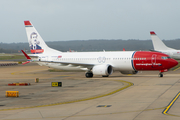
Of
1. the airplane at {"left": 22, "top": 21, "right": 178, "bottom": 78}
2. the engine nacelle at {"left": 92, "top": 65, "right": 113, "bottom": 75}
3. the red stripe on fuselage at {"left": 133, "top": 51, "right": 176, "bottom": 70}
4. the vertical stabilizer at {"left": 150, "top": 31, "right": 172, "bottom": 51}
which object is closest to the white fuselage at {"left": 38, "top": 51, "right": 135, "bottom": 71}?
the airplane at {"left": 22, "top": 21, "right": 178, "bottom": 78}

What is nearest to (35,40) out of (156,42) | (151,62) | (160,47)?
(151,62)

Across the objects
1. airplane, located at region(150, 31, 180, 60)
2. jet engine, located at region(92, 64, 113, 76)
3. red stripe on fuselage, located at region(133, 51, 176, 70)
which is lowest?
jet engine, located at region(92, 64, 113, 76)

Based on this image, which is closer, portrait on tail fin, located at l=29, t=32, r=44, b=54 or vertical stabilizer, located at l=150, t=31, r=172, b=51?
portrait on tail fin, located at l=29, t=32, r=44, b=54

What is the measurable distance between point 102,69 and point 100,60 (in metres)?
2.69

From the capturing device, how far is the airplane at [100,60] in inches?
1655

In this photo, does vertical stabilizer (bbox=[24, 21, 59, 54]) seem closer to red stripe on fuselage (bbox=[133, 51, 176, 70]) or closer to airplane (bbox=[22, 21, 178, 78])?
airplane (bbox=[22, 21, 178, 78])

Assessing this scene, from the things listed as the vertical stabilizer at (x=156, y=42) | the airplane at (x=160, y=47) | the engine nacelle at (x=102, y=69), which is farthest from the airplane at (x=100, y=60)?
the airplane at (x=160, y=47)

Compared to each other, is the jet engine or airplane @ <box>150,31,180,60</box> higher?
airplane @ <box>150,31,180,60</box>

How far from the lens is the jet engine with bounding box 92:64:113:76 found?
140 feet

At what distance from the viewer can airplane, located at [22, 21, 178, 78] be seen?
42.0 meters

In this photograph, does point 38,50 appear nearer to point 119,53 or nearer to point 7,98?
point 119,53

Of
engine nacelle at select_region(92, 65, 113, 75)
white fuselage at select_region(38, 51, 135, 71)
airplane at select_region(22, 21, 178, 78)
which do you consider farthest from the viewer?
white fuselage at select_region(38, 51, 135, 71)

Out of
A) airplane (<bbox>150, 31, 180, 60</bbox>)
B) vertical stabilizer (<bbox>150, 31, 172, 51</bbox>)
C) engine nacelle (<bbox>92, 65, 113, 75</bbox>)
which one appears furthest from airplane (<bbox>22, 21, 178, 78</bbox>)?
airplane (<bbox>150, 31, 180, 60</bbox>)

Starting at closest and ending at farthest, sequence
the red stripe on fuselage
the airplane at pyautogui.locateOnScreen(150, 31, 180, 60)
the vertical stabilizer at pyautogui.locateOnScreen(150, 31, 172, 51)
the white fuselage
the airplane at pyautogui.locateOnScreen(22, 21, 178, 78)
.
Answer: the red stripe on fuselage < the airplane at pyautogui.locateOnScreen(22, 21, 178, 78) < the white fuselage < the vertical stabilizer at pyautogui.locateOnScreen(150, 31, 172, 51) < the airplane at pyautogui.locateOnScreen(150, 31, 180, 60)
